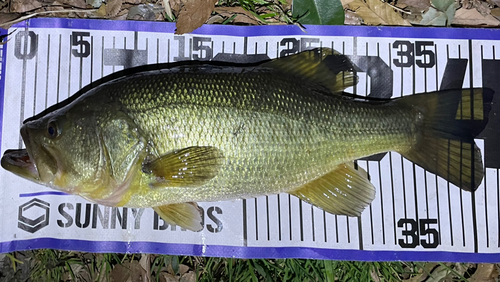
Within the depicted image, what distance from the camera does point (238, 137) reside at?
1846 mm

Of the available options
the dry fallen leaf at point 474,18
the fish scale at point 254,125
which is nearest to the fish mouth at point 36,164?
the fish scale at point 254,125

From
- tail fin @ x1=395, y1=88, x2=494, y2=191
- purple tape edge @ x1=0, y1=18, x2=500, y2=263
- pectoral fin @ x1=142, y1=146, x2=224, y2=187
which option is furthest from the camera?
purple tape edge @ x1=0, y1=18, x2=500, y2=263

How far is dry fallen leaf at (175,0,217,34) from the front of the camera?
2342mm

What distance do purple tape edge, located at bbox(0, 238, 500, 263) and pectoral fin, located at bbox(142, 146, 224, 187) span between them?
26.6 inches

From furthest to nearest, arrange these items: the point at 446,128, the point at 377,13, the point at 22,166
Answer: the point at 377,13 < the point at 446,128 < the point at 22,166

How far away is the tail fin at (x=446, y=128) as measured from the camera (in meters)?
2.09

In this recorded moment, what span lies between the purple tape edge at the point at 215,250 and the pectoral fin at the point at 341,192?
1.20 ft

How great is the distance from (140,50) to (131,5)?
1.10 feet

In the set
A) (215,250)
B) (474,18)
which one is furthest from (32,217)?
(474,18)

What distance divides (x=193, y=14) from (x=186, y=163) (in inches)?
42.9

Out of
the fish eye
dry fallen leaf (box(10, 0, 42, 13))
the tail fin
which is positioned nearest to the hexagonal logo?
the fish eye

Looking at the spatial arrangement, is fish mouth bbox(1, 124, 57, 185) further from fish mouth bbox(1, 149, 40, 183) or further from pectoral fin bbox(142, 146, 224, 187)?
pectoral fin bbox(142, 146, 224, 187)

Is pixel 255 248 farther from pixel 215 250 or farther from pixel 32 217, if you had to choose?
pixel 32 217

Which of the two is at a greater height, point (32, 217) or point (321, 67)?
point (321, 67)
